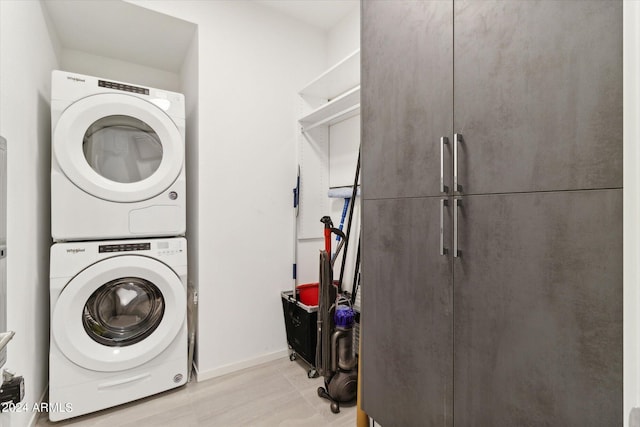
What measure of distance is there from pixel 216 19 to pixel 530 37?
2.06 m

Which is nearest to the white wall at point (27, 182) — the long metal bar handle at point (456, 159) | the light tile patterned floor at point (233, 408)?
the light tile patterned floor at point (233, 408)

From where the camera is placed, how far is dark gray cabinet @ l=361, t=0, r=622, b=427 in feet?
2.44

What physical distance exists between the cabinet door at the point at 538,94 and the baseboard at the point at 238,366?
78.4 inches

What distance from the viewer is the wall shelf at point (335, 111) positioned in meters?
2.05

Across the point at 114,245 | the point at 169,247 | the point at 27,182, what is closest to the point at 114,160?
the point at 27,182

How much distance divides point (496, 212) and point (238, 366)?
205 centimetres

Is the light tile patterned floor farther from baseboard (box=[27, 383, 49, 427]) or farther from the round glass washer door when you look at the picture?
the round glass washer door

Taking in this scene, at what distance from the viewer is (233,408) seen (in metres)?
1.79

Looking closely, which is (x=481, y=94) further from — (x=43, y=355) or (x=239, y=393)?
(x=43, y=355)

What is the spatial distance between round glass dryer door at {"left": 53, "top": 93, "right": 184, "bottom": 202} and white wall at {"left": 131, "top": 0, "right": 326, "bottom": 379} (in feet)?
0.78

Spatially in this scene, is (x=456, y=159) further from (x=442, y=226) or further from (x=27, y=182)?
(x=27, y=182)

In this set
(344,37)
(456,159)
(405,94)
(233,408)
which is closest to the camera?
(456,159)

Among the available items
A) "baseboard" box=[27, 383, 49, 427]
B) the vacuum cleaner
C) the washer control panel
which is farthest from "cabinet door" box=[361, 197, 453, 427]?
"baseboard" box=[27, 383, 49, 427]
